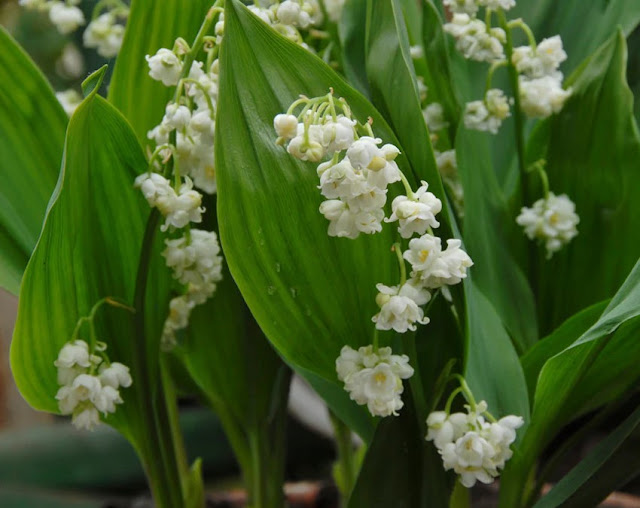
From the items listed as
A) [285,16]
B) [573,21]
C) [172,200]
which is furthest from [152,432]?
[573,21]

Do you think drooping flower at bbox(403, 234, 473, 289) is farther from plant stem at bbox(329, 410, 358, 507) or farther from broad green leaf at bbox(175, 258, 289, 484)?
plant stem at bbox(329, 410, 358, 507)

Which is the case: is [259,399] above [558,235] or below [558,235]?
below

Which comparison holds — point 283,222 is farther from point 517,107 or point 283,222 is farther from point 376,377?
point 517,107

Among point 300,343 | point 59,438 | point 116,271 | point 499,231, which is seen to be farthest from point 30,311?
point 59,438

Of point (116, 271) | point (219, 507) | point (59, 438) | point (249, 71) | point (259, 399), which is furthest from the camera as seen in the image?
point (59, 438)

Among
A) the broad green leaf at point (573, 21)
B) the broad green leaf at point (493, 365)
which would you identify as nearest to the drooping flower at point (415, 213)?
the broad green leaf at point (493, 365)

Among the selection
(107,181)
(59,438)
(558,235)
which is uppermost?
(107,181)

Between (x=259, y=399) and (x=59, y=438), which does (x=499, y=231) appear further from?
(x=59, y=438)
